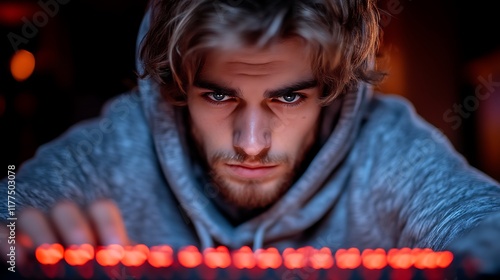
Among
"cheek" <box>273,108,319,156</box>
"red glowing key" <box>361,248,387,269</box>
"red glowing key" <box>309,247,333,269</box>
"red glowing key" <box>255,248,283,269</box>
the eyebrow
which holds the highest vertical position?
the eyebrow

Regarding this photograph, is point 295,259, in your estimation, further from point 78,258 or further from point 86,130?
point 86,130

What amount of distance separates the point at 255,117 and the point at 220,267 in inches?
16.3

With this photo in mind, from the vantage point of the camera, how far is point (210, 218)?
1139 millimetres

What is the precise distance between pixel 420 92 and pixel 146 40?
1.57 meters

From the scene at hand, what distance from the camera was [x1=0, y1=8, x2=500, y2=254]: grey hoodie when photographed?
3.57ft

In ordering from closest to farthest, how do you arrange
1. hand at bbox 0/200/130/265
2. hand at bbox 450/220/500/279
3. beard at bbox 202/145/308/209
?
hand at bbox 450/220/500/279
hand at bbox 0/200/130/265
beard at bbox 202/145/308/209

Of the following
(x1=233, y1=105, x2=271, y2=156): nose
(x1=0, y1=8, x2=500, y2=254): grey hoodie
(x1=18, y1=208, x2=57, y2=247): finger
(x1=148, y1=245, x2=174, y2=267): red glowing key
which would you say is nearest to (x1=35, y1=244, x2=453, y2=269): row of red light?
(x1=148, y1=245, x2=174, y2=267): red glowing key

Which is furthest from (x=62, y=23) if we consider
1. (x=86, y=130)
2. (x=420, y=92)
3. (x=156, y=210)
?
(x=420, y=92)


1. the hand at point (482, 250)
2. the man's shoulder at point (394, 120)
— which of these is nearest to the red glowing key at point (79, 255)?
the hand at point (482, 250)

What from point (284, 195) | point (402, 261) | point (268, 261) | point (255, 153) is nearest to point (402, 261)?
point (402, 261)

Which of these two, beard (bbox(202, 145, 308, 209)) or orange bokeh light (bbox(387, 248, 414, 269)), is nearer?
orange bokeh light (bbox(387, 248, 414, 269))

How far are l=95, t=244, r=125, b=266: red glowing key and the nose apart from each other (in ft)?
1.06

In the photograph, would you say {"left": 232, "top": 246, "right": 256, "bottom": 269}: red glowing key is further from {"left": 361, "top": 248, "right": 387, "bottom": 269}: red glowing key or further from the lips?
the lips

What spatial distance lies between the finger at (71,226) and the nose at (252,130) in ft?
1.01
